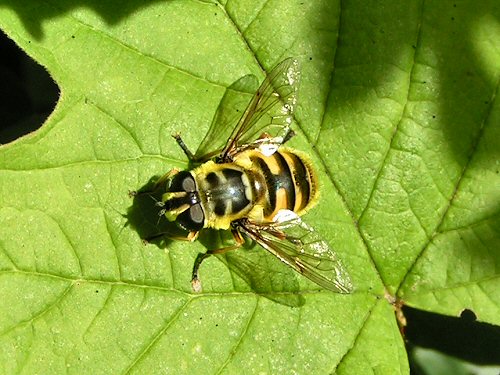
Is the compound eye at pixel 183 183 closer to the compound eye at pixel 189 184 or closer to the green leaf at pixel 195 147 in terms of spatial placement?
the compound eye at pixel 189 184

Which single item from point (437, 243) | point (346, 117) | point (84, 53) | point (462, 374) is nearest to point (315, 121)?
point (346, 117)

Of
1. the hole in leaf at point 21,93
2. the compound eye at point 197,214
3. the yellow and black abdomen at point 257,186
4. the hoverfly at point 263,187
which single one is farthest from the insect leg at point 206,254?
the hole in leaf at point 21,93

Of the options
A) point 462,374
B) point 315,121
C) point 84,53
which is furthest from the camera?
point 462,374

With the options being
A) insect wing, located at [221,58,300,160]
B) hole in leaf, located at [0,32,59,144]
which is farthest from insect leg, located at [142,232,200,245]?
hole in leaf, located at [0,32,59,144]

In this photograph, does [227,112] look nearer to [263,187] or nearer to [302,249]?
[263,187]

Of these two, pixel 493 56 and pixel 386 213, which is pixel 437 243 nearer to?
pixel 386 213

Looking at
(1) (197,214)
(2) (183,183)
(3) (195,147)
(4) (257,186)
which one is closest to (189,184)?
(2) (183,183)
